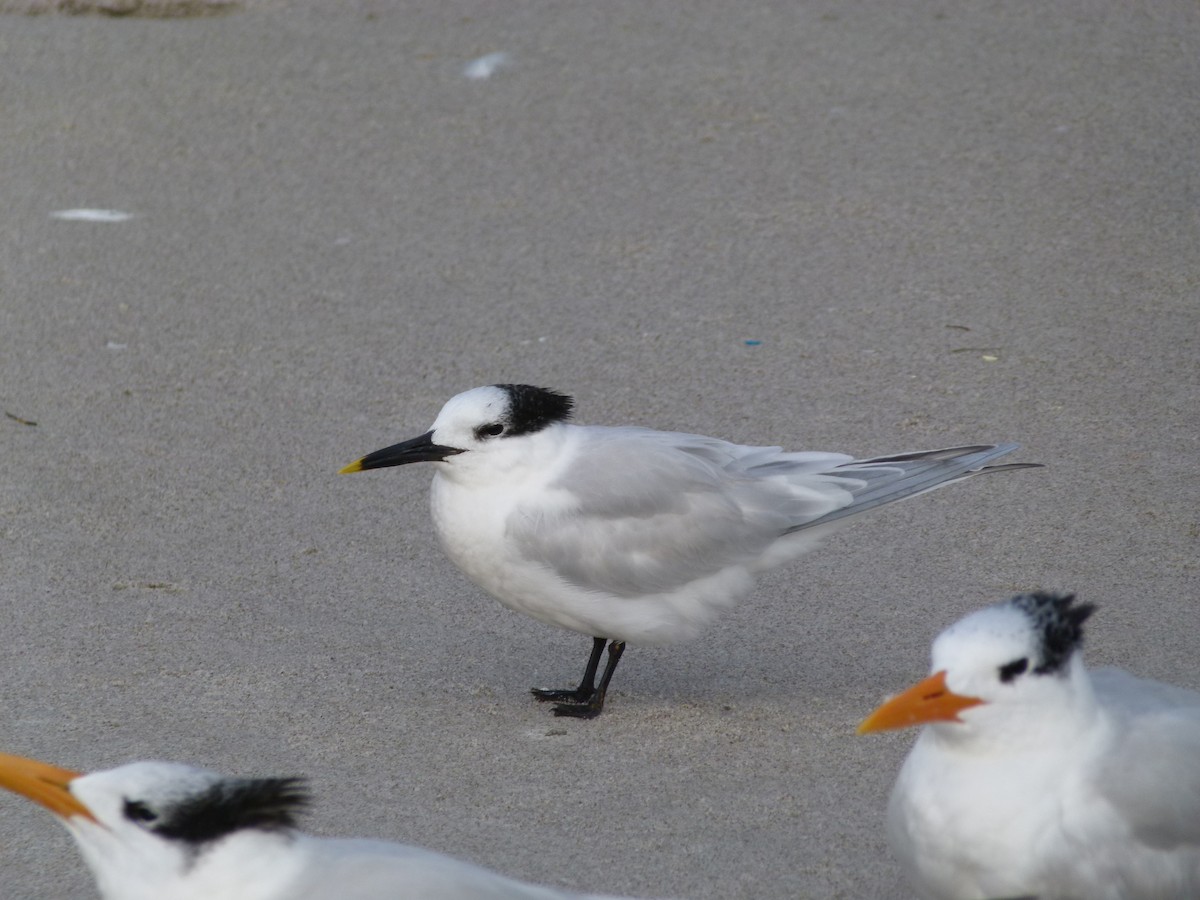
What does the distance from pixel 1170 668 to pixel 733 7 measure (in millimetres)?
5143

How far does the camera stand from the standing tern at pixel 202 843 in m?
2.18

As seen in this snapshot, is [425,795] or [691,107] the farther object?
[691,107]

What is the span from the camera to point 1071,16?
7.63m

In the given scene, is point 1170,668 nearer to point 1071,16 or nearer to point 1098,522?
point 1098,522

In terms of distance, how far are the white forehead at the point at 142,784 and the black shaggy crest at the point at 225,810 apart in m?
0.02

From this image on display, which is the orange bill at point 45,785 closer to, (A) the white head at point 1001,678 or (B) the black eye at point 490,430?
(A) the white head at point 1001,678

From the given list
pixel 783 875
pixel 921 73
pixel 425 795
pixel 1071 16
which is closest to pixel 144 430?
pixel 425 795

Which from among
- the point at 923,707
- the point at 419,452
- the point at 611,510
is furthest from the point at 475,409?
the point at 923,707

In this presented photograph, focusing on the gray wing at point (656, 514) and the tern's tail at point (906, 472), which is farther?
the tern's tail at point (906, 472)

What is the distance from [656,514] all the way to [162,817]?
5.50 ft

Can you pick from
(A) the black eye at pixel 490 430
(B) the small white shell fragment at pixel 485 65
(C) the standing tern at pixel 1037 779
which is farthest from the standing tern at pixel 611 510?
(B) the small white shell fragment at pixel 485 65

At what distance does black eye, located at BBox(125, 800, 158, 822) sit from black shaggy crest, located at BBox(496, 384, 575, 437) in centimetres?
156

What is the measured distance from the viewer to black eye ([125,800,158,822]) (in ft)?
7.16

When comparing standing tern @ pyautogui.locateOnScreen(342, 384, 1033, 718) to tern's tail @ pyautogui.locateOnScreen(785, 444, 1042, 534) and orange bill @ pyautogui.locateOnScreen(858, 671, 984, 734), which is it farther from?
orange bill @ pyautogui.locateOnScreen(858, 671, 984, 734)
